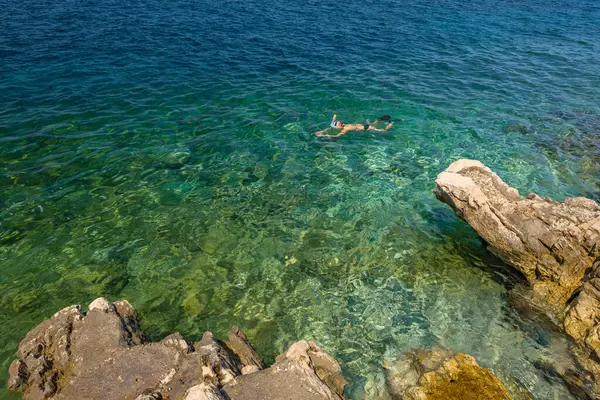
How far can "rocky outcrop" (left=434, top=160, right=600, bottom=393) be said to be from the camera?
34.2 feet

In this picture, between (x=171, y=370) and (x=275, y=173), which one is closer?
(x=171, y=370)

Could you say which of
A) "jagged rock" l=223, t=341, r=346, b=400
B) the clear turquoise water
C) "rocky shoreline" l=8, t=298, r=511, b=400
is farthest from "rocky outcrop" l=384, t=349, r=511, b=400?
"jagged rock" l=223, t=341, r=346, b=400

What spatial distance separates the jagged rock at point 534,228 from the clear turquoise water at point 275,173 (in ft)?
4.25

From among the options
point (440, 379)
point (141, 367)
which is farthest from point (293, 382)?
point (440, 379)

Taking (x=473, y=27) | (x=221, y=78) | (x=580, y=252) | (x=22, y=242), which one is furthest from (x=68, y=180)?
(x=473, y=27)

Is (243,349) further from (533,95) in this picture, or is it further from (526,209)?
(533,95)

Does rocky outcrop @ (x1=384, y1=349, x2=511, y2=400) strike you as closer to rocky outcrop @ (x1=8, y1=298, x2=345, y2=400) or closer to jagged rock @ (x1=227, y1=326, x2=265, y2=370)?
rocky outcrop @ (x1=8, y1=298, x2=345, y2=400)

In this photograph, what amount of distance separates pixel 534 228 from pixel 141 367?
11075 millimetres

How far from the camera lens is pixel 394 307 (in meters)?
12.0

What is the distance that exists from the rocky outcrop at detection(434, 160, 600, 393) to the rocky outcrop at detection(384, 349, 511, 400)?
3.19 meters

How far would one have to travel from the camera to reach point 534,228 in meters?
11.5

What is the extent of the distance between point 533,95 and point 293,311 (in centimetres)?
2495

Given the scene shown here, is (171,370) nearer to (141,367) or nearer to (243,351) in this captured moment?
(141,367)

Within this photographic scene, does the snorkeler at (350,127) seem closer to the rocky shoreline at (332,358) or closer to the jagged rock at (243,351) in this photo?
the rocky shoreline at (332,358)
